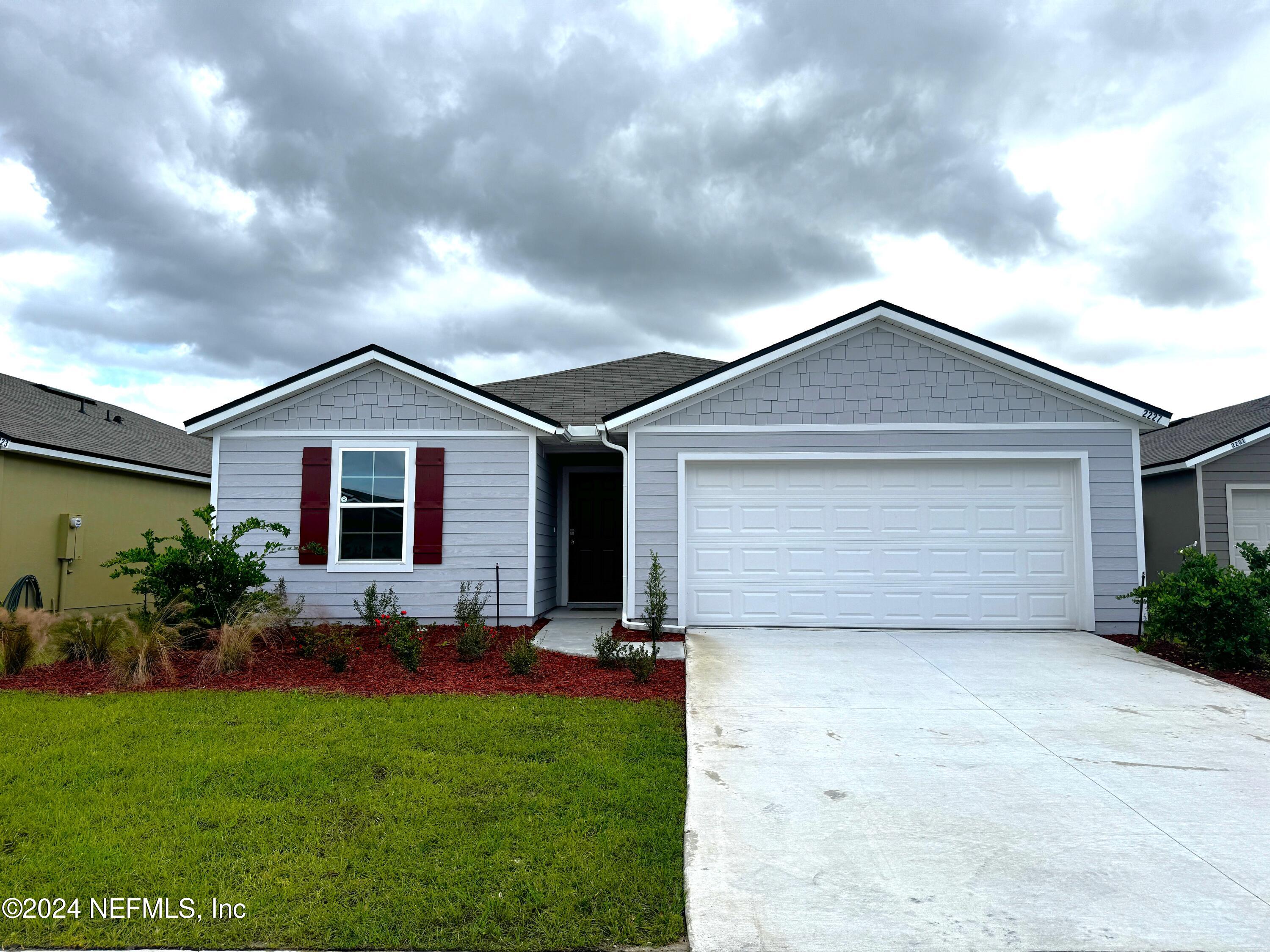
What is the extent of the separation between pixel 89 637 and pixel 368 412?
4.02 metres

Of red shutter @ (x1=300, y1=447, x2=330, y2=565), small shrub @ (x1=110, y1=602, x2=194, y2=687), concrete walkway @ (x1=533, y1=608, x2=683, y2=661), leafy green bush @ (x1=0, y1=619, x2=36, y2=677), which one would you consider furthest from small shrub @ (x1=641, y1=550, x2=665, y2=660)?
leafy green bush @ (x1=0, y1=619, x2=36, y2=677)

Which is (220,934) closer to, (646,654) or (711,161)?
(646,654)

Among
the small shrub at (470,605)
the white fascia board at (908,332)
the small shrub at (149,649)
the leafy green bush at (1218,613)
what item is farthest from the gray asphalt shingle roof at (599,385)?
the leafy green bush at (1218,613)

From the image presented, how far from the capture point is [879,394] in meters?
9.34

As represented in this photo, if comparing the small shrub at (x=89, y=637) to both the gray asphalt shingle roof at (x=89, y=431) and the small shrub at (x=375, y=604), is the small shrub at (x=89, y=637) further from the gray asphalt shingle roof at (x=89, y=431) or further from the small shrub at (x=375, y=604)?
the gray asphalt shingle roof at (x=89, y=431)

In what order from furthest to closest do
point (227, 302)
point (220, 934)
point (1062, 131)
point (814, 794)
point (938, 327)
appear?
A: point (227, 302), point (1062, 131), point (938, 327), point (814, 794), point (220, 934)

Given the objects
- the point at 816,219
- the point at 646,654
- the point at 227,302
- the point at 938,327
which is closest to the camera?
the point at 646,654

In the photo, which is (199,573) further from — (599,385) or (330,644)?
(599,385)

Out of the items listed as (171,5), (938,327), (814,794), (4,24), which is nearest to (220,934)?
(814,794)

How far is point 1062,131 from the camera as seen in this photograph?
10922mm

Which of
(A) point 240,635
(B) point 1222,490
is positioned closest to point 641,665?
(A) point 240,635

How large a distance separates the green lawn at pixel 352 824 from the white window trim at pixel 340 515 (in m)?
4.09

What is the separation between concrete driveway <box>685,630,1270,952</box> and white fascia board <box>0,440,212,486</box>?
32.1ft

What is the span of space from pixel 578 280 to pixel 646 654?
11545 millimetres
